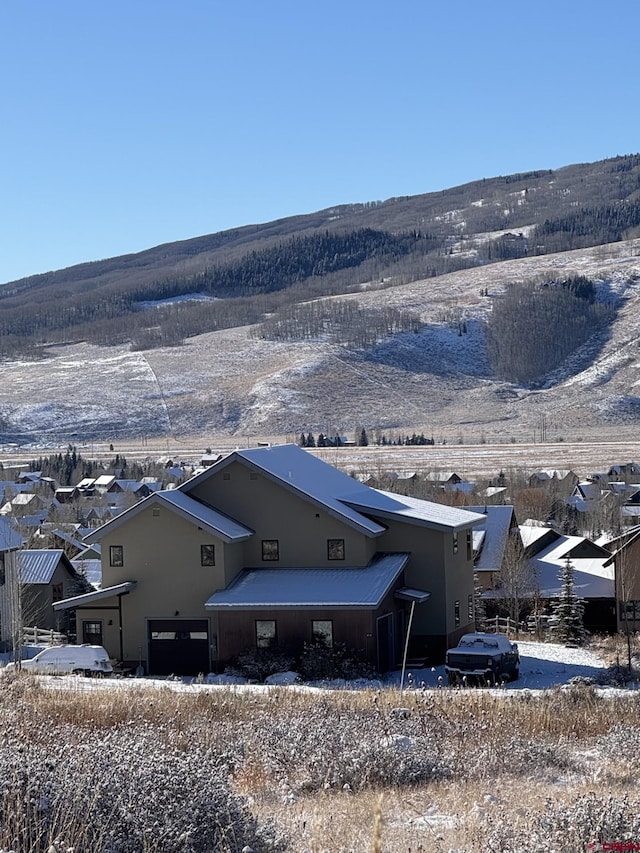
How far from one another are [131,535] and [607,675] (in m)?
14.3

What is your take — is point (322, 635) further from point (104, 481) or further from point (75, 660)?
point (104, 481)

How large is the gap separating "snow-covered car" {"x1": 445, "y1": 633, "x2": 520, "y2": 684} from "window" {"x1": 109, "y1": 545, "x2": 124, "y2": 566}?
1068 centimetres

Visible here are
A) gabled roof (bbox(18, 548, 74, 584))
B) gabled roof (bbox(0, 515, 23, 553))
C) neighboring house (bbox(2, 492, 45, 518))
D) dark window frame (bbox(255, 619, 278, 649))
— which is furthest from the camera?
neighboring house (bbox(2, 492, 45, 518))

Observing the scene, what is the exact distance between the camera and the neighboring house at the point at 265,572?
32.0 meters

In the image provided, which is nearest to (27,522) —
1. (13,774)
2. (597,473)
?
(597,473)

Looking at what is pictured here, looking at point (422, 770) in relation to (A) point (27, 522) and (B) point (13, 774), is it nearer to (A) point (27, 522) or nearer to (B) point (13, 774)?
(B) point (13, 774)

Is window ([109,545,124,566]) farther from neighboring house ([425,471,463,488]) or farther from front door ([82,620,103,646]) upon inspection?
neighboring house ([425,471,463,488])

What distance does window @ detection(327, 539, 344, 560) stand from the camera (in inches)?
1353

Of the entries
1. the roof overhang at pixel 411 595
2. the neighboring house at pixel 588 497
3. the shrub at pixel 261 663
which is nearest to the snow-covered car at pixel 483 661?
the roof overhang at pixel 411 595

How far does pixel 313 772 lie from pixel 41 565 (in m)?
35.9

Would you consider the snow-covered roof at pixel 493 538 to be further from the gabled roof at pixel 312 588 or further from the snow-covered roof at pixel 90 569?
→ the snow-covered roof at pixel 90 569

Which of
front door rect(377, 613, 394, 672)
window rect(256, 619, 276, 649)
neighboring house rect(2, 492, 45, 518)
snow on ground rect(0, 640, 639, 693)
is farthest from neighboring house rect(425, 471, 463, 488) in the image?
window rect(256, 619, 276, 649)

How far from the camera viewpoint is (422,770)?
1093 cm

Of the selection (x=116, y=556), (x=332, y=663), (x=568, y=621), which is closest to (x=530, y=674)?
(x=332, y=663)
